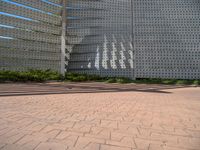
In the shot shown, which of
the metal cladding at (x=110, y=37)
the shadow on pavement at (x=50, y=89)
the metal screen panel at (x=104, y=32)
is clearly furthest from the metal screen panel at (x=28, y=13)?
the shadow on pavement at (x=50, y=89)

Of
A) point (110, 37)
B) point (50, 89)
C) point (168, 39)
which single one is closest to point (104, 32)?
point (110, 37)

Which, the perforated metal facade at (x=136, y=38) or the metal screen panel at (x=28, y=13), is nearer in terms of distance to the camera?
the metal screen panel at (x=28, y=13)

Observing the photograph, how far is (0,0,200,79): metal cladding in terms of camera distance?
2689 cm

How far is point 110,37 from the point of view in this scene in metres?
31.4

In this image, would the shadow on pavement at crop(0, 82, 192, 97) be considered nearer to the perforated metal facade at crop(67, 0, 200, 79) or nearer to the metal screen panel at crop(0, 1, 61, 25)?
the metal screen panel at crop(0, 1, 61, 25)

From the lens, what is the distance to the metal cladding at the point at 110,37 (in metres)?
26.9

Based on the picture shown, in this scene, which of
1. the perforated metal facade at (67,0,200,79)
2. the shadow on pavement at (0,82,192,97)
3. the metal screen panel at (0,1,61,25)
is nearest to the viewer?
the shadow on pavement at (0,82,192,97)

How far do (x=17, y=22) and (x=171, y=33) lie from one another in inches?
934

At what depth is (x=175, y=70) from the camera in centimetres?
2819

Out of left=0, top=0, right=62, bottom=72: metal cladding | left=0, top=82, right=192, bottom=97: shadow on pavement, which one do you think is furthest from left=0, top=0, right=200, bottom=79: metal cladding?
left=0, top=82, right=192, bottom=97: shadow on pavement

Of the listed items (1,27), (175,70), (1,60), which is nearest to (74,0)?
(1,27)

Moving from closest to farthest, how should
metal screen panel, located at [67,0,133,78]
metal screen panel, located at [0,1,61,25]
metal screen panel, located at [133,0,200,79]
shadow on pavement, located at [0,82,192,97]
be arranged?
shadow on pavement, located at [0,82,192,97]
metal screen panel, located at [0,1,61,25]
metal screen panel, located at [133,0,200,79]
metal screen panel, located at [67,0,133,78]

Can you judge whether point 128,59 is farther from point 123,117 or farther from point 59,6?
point 123,117

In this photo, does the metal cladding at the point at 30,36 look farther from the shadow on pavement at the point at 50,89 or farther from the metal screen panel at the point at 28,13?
the shadow on pavement at the point at 50,89
